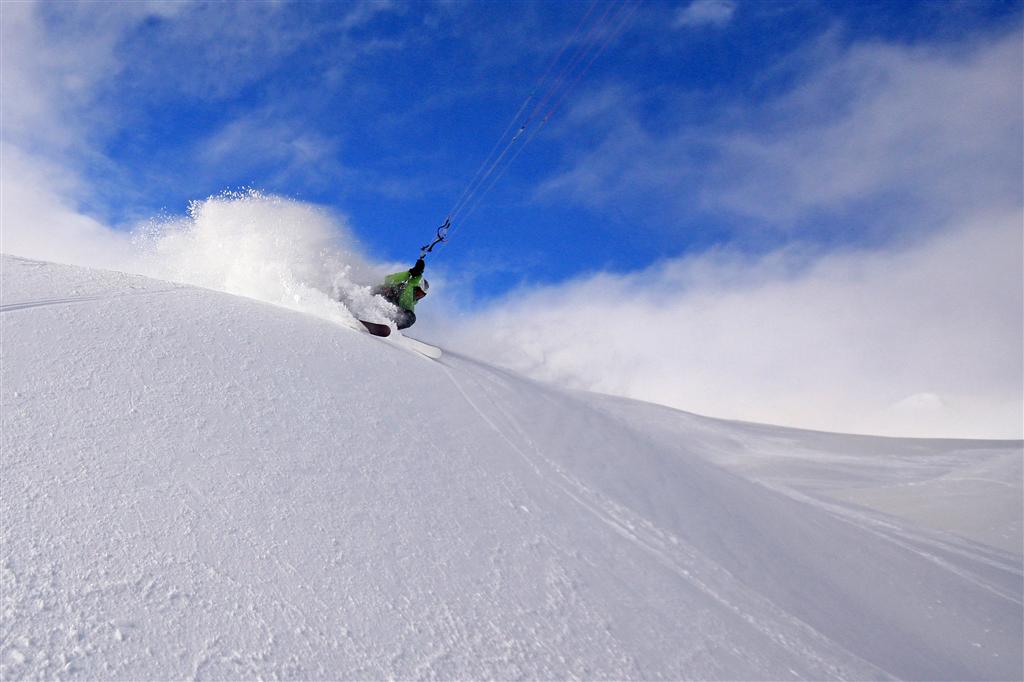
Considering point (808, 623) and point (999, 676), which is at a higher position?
point (808, 623)

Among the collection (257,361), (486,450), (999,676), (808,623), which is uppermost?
(257,361)

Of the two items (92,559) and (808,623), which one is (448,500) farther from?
(808,623)

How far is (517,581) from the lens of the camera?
446 centimetres

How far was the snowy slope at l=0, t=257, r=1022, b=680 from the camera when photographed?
3213 millimetres

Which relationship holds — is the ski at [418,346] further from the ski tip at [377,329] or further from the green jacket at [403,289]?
the green jacket at [403,289]

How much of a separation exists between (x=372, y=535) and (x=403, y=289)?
747cm

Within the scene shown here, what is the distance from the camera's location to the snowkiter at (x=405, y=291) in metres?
11.4

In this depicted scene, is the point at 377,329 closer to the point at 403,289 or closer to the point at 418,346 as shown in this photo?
the point at 418,346

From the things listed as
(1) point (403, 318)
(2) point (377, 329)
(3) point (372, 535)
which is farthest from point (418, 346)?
(3) point (372, 535)

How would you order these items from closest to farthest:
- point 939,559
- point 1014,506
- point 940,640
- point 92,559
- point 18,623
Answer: point 18,623 → point 92,559 → point 940,640 → point 939,559 → point 1014,506

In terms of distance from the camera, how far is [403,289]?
11.4 meters

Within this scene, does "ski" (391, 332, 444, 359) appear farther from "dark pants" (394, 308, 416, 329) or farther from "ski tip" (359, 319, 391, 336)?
"dark pants" (394, 308, 416, 329)

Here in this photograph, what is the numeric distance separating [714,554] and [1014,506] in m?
9.68

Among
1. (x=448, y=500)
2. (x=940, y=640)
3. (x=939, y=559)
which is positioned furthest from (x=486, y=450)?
(x=939, y=559)
